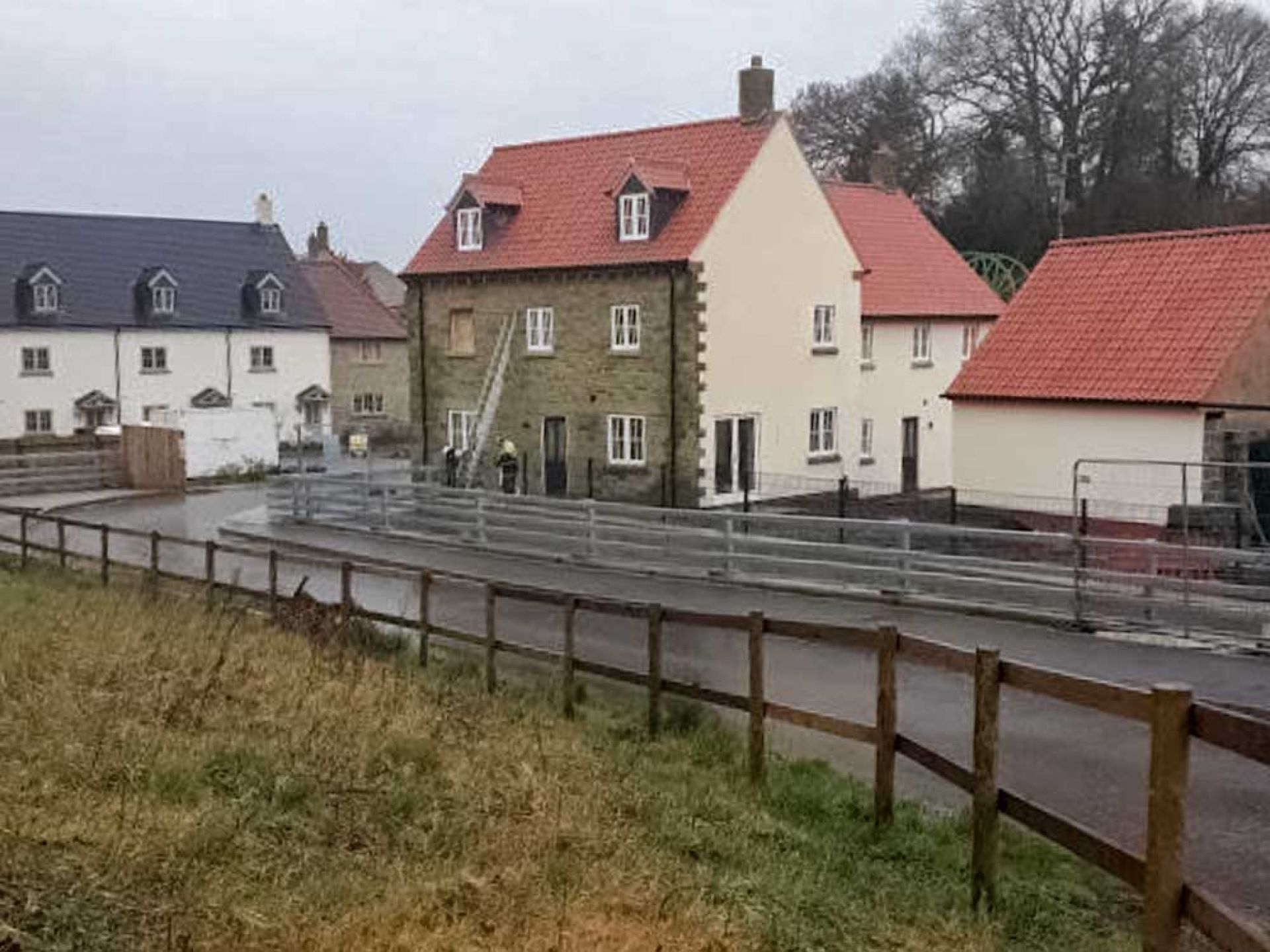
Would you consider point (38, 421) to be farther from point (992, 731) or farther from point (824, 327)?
point (992, 731)

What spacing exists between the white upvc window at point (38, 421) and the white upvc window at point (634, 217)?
25.9 meters

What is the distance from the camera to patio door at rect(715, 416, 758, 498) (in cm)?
3462

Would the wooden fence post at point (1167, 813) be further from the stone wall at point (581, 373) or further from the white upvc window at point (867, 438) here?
the white upvc window at point (867, 438)

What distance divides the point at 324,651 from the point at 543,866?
723 centimetres

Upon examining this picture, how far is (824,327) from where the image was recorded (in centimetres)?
3741

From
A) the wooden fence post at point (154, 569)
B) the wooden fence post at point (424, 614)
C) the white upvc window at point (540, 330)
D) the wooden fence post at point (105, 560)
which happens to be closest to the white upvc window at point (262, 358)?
the white upvc window at point (540, 330)

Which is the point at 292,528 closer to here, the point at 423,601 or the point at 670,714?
the point at 423,601

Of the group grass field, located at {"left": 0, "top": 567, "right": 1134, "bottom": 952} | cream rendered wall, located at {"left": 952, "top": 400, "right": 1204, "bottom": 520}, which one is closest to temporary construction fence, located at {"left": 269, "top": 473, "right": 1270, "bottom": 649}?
cream rendered wall, located at {"left": 952, "top": 400, "right": 1204, "bottom": 520}

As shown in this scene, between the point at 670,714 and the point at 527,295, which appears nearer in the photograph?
the point at 670,714

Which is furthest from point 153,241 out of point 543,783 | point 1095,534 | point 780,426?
point 543,783

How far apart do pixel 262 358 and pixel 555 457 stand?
25202 mm

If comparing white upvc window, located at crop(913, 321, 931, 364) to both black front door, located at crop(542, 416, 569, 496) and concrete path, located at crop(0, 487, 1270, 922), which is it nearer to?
black front door, located at crop(542, 416, 569, 496)

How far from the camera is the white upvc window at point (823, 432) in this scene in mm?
37125

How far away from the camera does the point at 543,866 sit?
22.5 ft
